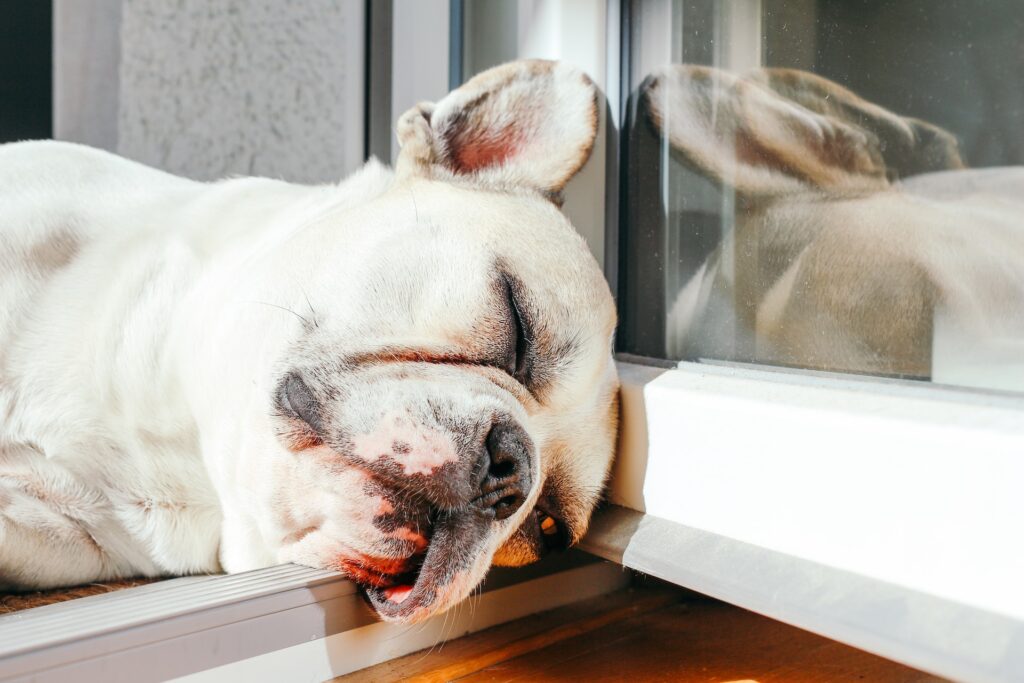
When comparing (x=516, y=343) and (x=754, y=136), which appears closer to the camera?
(x=516, y=343)

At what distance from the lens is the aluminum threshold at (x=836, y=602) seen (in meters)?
0.77

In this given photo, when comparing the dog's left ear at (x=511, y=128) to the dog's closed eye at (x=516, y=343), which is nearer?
the dog's closed eye at (x=516, y=343)

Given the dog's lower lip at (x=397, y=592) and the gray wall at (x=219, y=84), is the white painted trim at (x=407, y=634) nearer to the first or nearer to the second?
the dog's lower lip at (x=397, y=592)

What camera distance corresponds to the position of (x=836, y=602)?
89 cm

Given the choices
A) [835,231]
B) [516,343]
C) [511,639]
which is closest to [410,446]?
[516,343]

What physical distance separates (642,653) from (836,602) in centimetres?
39

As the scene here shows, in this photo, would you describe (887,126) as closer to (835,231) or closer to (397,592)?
(835,231)

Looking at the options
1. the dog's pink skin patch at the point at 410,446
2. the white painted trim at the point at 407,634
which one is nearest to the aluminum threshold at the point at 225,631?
the white painted trim at the point at 407,634

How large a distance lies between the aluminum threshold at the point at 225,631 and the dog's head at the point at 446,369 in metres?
0.06

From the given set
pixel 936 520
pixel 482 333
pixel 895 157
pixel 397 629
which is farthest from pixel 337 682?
pixel 895 157

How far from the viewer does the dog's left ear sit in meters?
1.38

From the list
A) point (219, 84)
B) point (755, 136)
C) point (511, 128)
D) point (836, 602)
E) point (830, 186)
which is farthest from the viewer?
point (219, 84)

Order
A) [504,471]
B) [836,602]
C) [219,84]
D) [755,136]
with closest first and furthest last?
1. [836,602]
2. [504,471]
3. [755,136]
4. [219,84]

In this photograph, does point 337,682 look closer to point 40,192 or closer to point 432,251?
point 432,251
